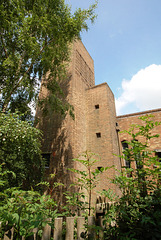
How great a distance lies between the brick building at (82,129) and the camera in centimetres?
876

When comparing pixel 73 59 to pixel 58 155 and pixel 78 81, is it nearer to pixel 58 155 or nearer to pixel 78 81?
pixel 78 81

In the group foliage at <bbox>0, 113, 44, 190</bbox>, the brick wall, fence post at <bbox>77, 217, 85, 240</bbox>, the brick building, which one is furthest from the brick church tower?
fence post at <bbox>77, 217, 85, 240</bbox>

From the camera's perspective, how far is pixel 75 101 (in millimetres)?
10523

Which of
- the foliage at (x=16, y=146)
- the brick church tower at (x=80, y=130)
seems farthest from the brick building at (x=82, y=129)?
the foliage at (x=16, y=146)

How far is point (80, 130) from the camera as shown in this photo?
405 inches

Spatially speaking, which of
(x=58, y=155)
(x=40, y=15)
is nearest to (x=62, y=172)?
(x=58, y=155)

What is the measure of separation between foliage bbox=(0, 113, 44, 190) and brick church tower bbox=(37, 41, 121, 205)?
70.3 inches

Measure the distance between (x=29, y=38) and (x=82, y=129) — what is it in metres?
6.65

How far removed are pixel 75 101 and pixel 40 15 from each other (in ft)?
17.9

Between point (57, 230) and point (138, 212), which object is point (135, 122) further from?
point (57, 230)

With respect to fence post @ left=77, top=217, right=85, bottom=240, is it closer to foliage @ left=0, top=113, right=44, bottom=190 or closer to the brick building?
foliage @ left=0, top=113, right=44, bottom=190

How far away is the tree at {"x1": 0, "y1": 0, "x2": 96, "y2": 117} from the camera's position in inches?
245

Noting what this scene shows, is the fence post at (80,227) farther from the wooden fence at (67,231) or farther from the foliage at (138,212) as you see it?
the foliage at (138,212)

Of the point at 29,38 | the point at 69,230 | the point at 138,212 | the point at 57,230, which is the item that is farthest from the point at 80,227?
the point at 29,38
